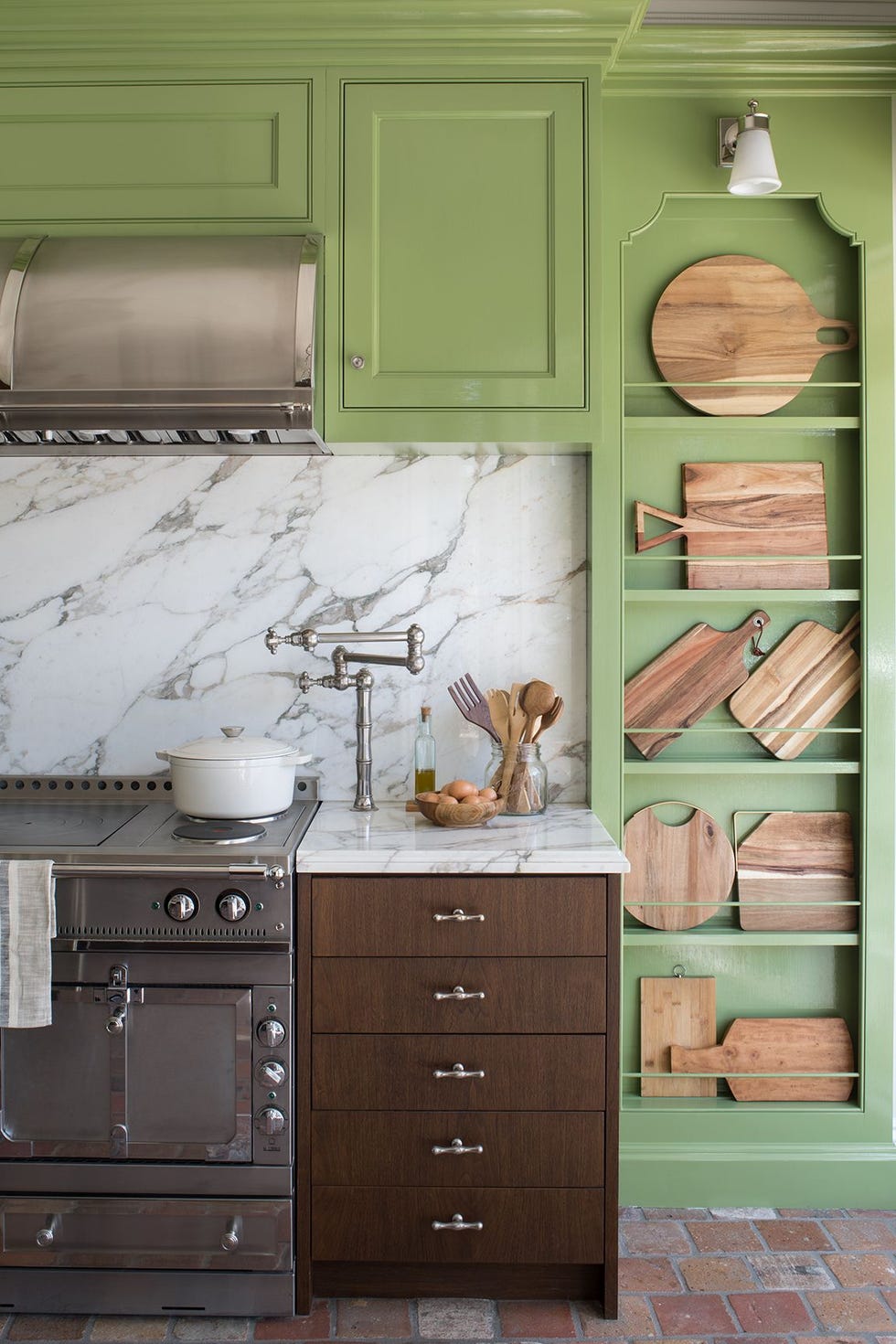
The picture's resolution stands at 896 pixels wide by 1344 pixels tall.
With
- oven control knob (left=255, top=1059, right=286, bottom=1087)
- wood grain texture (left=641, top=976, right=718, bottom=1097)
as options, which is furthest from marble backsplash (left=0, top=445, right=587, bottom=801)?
oven control knob (left=255, top=1059, right=286, bottom=1087)

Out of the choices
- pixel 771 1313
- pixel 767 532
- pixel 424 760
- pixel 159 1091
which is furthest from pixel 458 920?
pixel 767 532

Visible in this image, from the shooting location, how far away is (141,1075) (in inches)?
76.1

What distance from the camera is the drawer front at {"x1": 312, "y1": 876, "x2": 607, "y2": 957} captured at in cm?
197

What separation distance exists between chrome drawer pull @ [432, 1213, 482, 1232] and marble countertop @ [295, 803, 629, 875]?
2.28ft

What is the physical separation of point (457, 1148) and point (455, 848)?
23.1 inches

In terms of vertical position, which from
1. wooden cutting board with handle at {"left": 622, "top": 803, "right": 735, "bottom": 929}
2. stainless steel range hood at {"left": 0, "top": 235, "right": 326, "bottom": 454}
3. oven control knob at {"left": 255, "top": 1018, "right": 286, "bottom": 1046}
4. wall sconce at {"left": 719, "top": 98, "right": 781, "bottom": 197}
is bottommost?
oven control knob at {"left": 255, "top": 1018, "right": 286, "bottom": 1046}

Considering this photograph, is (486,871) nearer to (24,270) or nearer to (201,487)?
(201,487)

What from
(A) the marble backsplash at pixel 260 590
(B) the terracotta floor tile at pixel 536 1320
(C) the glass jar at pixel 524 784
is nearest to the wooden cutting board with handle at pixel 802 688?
(A) the marble backsplash at pixel 260 590

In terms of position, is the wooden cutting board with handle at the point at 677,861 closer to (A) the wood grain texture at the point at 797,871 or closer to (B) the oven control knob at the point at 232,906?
(A) the wood grain texture at the point at 797,871

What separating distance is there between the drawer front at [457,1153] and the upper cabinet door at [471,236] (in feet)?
4.91

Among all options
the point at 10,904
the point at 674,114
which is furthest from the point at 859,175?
the point at 10,904

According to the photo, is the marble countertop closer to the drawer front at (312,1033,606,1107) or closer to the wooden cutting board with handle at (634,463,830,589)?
the drawer front at (312,1033,606,1107)

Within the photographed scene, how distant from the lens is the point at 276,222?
221 cm

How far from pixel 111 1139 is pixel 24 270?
1.78m
